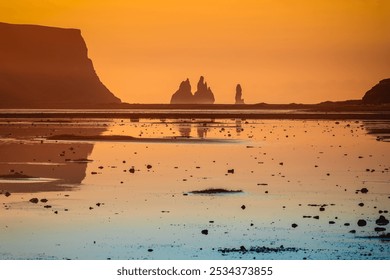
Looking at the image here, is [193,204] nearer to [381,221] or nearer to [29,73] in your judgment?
[381,221]

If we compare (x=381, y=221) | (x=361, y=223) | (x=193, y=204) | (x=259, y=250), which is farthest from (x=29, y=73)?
(x=259, y=250)

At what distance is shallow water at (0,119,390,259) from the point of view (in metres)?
17.9

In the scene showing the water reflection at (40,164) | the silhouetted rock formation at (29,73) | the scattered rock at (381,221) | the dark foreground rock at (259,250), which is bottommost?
the dark foreground rock at (259,250)

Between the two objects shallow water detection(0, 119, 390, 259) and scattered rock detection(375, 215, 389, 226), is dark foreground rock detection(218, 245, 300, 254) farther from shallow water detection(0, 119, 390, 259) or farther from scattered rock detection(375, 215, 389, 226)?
scattered rock detection(375, 215, 389, 226)

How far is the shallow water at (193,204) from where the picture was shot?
17.9 metres

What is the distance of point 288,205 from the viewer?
22.0 m

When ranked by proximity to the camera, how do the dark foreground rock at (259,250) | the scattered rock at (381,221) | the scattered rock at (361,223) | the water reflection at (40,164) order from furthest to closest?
the water reflection at (40,164)
the scattered rock at (381,221)
the scattered rock at (361,223)
the dark foreground rock at (259,250)

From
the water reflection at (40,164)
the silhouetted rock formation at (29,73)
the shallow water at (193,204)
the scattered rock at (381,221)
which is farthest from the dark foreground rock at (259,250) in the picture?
the silhouetted rock formation at (29,73)

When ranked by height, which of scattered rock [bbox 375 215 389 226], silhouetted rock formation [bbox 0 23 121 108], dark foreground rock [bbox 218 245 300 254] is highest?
silhouetted rock formation [bbox 0 23 121 108]

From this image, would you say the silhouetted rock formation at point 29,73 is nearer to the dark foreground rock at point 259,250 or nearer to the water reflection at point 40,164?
the water reflection at point 40,164

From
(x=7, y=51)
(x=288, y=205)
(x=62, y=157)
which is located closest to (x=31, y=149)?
(x=62, y=157)

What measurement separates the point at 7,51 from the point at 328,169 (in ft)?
440

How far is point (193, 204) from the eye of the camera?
22219mm

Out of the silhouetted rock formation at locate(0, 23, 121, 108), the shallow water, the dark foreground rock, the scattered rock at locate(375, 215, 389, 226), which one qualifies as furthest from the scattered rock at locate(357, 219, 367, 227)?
the silhouetted rock formation at locate(0, 23, 121, 108)
